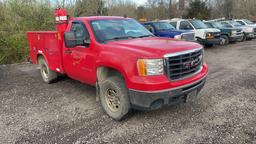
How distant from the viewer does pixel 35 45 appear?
23.3 feet

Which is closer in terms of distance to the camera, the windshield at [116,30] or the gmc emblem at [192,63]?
the gmc emblem at [192,63]

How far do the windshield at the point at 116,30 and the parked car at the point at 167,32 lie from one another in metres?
5.78

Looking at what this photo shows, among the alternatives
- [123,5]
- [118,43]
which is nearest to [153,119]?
[118,43]

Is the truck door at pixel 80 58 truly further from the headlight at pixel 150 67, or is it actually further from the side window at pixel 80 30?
the headlight at pixel 150 67

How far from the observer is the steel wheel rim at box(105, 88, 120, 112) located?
4.26 meters

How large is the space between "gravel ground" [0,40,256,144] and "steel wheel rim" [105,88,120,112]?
9.7 inches

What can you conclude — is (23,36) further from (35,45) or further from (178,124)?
(178,124)

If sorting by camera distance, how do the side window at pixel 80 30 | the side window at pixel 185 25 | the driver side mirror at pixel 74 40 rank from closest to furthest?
the driver side mirror at pixel 74 40, the side window at pixel 80 30, the side window at pixel 185 25

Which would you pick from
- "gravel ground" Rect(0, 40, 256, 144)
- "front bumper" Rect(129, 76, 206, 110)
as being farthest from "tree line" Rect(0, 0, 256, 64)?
"front bumper" Rect(129, 76, 206, 110)

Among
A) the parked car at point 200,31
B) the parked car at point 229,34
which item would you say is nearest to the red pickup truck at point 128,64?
the parked car at point 200,31

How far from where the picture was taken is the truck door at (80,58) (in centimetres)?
470

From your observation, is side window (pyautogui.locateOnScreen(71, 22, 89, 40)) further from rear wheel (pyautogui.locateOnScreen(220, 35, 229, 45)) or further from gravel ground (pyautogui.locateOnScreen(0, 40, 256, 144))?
rear wheel (pyautogui.locateOnScreen(220, 35, 229, 45))

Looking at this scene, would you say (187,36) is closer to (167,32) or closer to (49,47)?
(167,32)

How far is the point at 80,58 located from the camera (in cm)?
493
